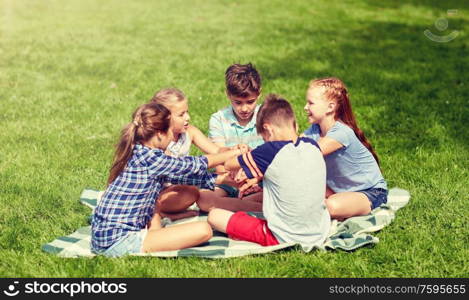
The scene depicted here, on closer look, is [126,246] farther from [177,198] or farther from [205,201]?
[205,201]

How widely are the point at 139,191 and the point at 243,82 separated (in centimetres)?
149

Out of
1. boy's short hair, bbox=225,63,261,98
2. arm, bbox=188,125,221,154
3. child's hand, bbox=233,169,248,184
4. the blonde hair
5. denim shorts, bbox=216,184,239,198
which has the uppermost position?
boy's short hair, bbox=225,63,261,98

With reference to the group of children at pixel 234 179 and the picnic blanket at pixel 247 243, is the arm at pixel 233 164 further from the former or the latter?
the picnic blanket at pixel 247 243

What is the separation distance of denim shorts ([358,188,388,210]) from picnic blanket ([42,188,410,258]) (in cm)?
7

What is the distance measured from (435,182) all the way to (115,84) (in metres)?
5.10

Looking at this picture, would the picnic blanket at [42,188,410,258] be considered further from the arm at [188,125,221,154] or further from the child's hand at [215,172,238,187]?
the arm at [188,125,221,154]

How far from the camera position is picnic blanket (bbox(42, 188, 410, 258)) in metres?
4.51

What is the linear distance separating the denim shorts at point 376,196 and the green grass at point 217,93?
0.19 meters

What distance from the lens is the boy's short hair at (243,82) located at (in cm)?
544

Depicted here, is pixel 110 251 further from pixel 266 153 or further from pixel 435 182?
pixel 435 182

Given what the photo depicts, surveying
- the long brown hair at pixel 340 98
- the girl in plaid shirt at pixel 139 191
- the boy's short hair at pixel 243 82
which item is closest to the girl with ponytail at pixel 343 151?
the long brown hair at pixel 340 98

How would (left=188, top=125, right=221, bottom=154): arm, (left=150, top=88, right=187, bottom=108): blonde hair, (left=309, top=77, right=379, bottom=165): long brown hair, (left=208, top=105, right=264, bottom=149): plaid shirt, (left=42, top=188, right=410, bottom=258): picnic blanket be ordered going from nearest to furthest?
(left=42, top=188, right=410, bottom=258): picnic blanket
(left=150, top=88, right=187, bottom=108): blonde hair
(left=309, top=77, right=379, bottom=165): long brown hair
(left=188, top=125, right=221, bottom=154): arm
(left=208, top=105, right=264, bottom=149): plaid shirt

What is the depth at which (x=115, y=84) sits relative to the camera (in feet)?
30.4

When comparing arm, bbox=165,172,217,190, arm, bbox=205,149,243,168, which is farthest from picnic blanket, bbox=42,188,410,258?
arm, bbox=205,149,243,168
